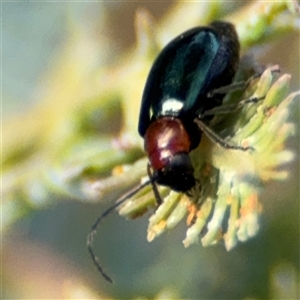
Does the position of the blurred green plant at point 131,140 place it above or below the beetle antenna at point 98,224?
above

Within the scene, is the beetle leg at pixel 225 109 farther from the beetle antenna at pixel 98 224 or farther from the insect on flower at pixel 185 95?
the beetle antenna at pixel 98 224

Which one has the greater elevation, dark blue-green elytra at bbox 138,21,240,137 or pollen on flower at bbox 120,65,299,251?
dark blue-green elytra at bbox 138,21,240,137

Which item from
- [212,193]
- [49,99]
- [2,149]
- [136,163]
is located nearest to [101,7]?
[49,99]

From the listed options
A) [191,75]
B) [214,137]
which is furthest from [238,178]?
[191,75]

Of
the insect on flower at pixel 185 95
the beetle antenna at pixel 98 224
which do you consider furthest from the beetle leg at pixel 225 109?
the beetle antenna at pixel 98 224

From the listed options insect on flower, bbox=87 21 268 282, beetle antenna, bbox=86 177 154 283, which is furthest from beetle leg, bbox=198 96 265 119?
beetle antenna, bbox=86 177 154 283

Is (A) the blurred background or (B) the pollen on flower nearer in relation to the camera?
(B) the pollen on flower

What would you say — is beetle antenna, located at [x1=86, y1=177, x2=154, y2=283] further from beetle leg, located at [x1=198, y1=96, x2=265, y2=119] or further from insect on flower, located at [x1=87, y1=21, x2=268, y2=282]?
beetle leg, located at [x1=198, y1=96, x2=265, y2=119]
